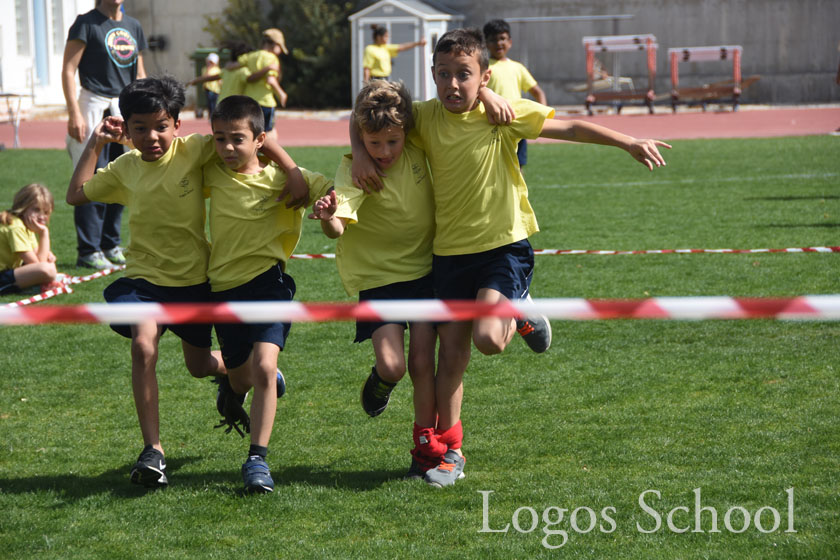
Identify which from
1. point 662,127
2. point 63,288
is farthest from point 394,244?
point 662,127

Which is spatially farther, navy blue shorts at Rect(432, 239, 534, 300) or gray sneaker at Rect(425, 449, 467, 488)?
navy blue shorts at Rect(432, 239, 534, 300)

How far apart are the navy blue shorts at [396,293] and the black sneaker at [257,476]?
2.22 feet

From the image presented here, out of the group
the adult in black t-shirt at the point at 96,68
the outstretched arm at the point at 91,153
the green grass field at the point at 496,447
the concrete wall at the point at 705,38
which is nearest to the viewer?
the green grass field at the point at 496,447

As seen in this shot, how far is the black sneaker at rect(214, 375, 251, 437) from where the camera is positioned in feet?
16.2

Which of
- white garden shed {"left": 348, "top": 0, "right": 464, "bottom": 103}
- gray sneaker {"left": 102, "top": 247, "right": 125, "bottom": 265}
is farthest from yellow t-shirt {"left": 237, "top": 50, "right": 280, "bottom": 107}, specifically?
white garden shed {"left": 348, "top": 0, "right": 464, "bottom": 103}

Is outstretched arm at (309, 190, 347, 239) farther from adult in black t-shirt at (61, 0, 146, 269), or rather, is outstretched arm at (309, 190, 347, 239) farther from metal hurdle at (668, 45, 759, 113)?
metal hurdle at (668, 45, 759, 113)

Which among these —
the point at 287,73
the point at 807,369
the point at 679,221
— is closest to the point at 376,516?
the point at 807,369

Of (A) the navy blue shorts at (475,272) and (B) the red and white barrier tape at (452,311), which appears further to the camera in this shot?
(A) the navy blue shorts at (475,272)

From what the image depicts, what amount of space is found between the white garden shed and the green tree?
7.80ft

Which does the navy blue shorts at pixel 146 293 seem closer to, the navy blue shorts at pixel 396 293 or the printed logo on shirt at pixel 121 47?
the navy blue shorts at pixel 396 293

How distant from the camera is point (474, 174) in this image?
4512mm

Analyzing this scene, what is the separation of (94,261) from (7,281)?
107 cm

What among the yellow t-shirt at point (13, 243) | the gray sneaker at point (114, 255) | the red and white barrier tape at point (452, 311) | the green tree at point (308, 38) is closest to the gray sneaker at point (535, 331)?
the red and white barrier tape at point (452, 311)

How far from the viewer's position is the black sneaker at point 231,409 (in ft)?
16.2
